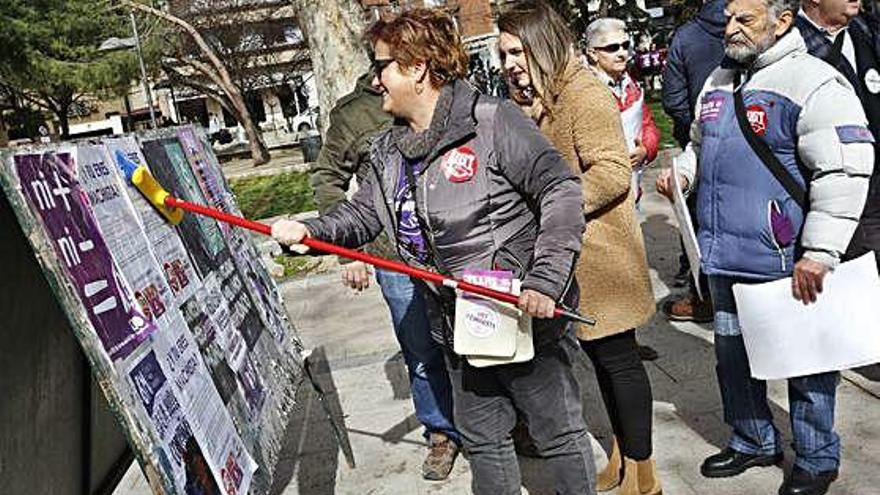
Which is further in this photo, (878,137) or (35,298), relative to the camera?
(878,137)

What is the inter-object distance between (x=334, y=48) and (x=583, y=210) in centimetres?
523

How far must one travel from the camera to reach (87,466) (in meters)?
2.64

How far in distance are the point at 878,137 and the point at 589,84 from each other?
1.48 meters

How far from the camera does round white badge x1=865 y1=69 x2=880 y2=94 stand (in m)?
3.49

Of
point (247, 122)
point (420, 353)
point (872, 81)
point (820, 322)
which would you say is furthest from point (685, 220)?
point (247, 122)

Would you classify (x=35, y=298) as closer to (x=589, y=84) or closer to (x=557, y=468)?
(x=557, y=468)

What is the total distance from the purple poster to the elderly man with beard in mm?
1946

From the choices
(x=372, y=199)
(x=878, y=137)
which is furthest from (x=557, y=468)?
(x=878, y=137)

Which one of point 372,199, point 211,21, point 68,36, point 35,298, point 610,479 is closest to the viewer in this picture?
point 35,298

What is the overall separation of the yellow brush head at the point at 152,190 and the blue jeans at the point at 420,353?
125 cm

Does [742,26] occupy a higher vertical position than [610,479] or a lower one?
higher

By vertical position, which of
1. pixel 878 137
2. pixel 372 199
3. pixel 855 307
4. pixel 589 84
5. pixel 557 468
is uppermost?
pixel 589 84

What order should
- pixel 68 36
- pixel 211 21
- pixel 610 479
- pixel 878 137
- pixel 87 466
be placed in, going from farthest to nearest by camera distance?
pixel 68 36, pixel 211 21, pixel 878 137, pixel 610 479, pixel 87 466

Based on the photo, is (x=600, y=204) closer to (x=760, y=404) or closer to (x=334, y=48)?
(x=760, y=404)
